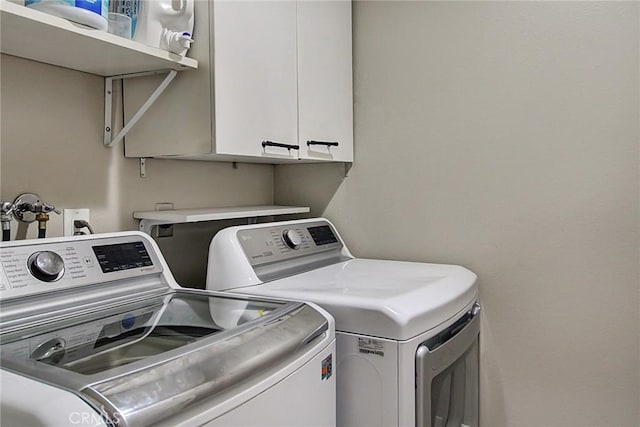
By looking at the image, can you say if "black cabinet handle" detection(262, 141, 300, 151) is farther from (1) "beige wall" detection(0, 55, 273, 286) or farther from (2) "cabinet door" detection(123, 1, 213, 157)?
(1) "beige wall" detection(0, 55, 273, 286)

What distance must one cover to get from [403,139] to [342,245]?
1.63 ft

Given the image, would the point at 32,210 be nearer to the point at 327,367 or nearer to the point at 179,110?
the point at 179,110

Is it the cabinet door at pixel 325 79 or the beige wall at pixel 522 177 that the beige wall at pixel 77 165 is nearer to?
the cabinet door at pixel 325 79

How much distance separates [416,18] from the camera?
Answer: 1.96 meters

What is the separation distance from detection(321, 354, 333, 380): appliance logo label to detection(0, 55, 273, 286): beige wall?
0.82m

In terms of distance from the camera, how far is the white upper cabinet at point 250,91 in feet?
4.76

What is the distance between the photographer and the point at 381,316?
120 centimetres

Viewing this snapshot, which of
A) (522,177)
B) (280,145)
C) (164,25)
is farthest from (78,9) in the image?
(522,177)

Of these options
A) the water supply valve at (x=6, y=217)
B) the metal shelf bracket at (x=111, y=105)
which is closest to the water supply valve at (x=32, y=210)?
the water supply valve at (x=6, y=217)

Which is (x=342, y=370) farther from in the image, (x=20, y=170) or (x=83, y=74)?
(x=83, y=74)

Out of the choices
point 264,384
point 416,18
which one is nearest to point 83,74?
point 264,384

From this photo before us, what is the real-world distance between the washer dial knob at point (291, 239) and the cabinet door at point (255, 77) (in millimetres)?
273

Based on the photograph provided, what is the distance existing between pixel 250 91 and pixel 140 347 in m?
0.91

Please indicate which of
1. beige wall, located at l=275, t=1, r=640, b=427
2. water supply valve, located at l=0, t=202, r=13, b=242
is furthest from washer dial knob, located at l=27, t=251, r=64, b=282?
beige wall, located at l=275, t=1, r=640, b=427
